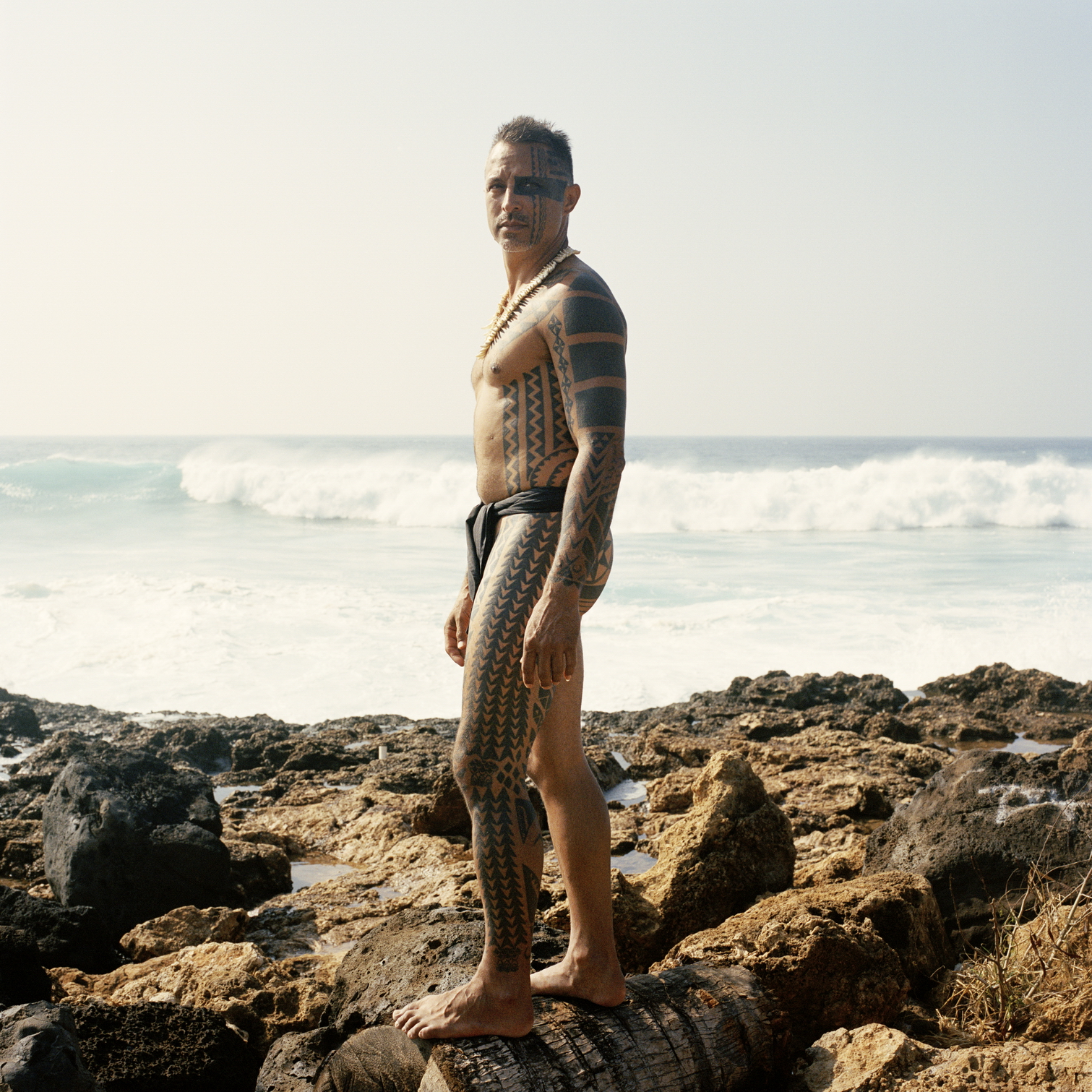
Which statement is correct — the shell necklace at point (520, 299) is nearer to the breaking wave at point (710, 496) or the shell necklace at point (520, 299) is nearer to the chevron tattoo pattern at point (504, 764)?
the chevron tattoo pattern at point (504, 764)

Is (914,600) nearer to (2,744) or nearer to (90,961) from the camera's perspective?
(2,744)

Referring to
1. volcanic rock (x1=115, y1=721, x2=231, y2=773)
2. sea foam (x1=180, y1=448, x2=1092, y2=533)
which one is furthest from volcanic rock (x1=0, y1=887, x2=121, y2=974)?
sea foam (x1=180, y1=448, x2=1092, y2=533)

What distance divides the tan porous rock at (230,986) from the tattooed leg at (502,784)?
1.06 meters

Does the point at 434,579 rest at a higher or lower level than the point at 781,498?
lower

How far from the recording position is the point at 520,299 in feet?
10.0

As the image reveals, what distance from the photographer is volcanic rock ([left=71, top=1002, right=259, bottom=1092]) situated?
289 centimetres

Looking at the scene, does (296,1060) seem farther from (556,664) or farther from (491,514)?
(491,514)

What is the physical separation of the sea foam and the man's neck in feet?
85.5

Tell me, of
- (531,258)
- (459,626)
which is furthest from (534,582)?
(531,258)

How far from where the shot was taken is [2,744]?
933 cm

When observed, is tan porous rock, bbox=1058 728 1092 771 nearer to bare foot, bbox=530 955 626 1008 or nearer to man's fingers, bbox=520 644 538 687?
bare foot, bbox=530 955 626 1008

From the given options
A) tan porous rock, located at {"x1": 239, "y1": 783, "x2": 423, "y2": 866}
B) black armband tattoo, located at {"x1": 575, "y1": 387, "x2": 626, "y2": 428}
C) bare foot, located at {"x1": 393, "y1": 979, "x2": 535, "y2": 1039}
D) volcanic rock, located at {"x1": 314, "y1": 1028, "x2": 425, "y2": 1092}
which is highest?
black armband tattoo, located at {"x1": 575, "y1": 387, "x2": 626, "y2": 428}

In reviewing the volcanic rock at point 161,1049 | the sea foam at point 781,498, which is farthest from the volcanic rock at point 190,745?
the sea foam at point 781,498

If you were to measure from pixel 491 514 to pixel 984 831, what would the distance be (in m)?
2.87
